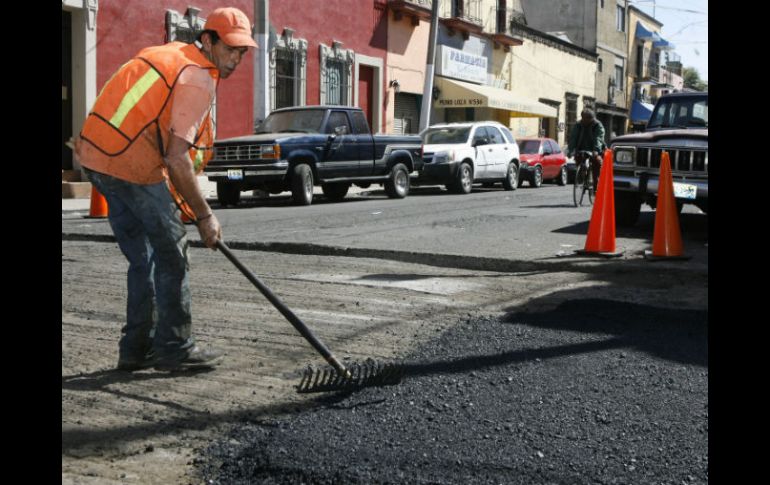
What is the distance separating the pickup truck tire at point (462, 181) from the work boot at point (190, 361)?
16202 mm

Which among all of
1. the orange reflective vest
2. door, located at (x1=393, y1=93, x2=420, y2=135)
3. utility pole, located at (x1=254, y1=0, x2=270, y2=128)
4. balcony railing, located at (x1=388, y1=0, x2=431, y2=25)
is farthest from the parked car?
the orange reflective vest

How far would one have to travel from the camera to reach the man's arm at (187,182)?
401cm

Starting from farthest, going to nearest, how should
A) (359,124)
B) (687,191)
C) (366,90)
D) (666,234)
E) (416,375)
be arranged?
1. (366,90)
2. (359,124)
3. (687,191)
4. (666,234)
5. (416,375)

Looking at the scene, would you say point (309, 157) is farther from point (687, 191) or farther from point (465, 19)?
point (465, 19)

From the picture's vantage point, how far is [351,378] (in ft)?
13.5

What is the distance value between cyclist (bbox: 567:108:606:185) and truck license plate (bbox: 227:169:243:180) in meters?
5.67

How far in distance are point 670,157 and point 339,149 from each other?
7.50 metres

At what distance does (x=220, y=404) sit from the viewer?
3898 mm

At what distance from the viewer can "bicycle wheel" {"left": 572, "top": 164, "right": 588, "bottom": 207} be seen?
1548cm

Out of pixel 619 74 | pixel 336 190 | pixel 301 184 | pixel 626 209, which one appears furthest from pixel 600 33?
pixel 626 209

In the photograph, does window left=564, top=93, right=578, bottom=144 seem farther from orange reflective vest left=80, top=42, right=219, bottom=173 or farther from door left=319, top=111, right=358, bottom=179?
orange reflective vest left=80, top=42, right=219, bottom=173
